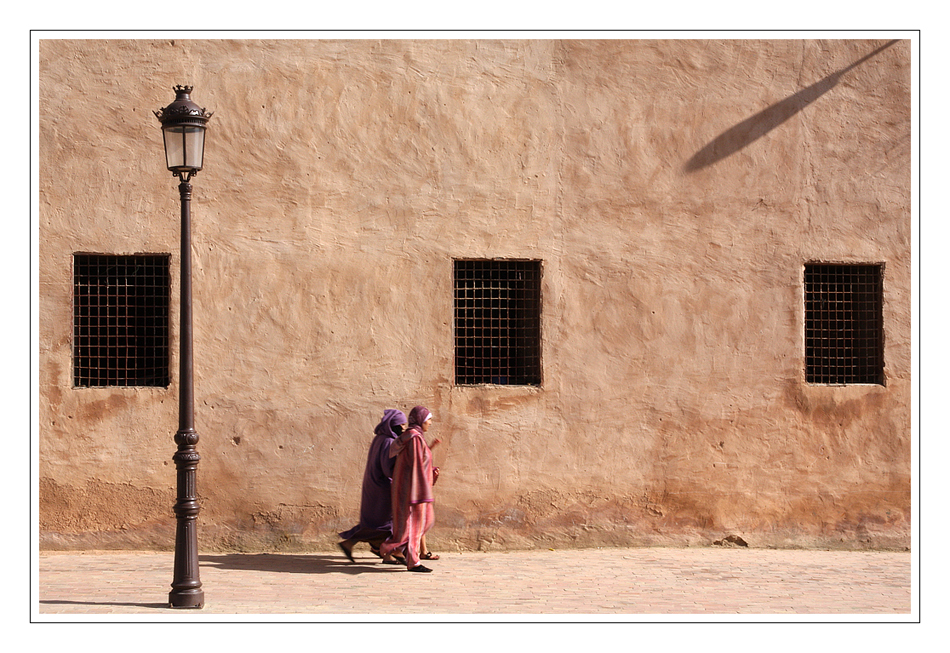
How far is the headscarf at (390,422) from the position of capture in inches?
344

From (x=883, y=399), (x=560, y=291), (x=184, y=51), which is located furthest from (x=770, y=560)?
(x=184, y=51)

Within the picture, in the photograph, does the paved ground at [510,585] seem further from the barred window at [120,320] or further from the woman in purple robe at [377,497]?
the barred window at [120,320]

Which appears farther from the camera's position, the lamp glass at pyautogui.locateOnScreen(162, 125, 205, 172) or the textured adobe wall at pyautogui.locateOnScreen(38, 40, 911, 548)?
the textured adobe wall at pyautogui.locateOnScreen(38, 40, 911, 548)

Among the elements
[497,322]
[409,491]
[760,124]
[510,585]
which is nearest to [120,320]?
[409,491]

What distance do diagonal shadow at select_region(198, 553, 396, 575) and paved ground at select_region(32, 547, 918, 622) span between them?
0.02 m

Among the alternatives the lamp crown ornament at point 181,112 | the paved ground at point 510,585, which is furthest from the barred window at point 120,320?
the lamp crown ornament at point 181,112

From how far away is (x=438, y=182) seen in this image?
9.30 m

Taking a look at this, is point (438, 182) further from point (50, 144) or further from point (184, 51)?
point (50, 144)

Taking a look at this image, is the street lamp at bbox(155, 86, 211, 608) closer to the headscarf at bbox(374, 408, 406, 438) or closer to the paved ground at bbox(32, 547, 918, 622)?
the paved ground at bbox(32, 547, 918, 622)

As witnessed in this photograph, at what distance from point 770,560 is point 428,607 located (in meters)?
3.58

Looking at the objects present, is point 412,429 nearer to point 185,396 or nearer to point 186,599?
point 185,396

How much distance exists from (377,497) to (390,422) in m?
0.66

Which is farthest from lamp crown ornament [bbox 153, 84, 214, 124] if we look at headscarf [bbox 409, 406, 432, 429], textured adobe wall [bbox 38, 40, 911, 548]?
headscarf [bbox 409, 406, 432, 429]

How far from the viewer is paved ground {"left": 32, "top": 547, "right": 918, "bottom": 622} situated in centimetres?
694
